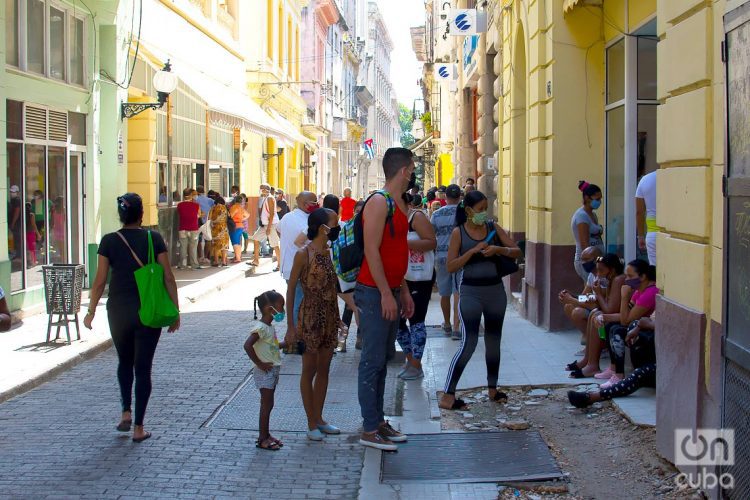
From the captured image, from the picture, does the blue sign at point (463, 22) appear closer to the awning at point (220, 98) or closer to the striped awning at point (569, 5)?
the awning at point (220, 98)

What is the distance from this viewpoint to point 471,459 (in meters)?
6.42

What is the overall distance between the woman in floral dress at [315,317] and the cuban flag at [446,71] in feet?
65.0

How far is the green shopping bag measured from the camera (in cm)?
681

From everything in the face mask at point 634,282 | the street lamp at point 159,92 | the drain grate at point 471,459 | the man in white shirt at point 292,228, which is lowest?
the drain grate at point 471,459

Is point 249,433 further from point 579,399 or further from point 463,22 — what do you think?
point 463,22

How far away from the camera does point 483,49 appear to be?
1886 centimetres

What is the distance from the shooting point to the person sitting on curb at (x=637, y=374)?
7270 mm

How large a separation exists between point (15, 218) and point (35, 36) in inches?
109

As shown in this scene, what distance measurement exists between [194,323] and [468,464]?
7727 millimetres

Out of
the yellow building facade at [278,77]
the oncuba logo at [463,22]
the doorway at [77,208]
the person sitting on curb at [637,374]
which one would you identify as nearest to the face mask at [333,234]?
the person sitting on curb at [637,374]

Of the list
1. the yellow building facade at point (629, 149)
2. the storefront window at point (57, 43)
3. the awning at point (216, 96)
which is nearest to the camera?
the yellow building facade at point (629, 149)

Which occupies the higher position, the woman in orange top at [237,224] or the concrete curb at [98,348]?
the woman in orange top at [237,224]

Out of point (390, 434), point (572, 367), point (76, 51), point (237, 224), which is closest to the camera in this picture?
point (390, 434)

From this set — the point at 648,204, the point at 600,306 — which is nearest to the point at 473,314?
the point at 600,306
